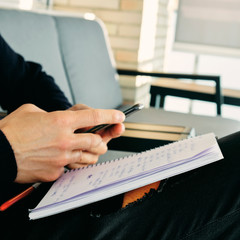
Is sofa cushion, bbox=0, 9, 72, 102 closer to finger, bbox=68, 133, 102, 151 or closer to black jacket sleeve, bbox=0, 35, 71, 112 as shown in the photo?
black jacket sleeve, bbox=0, 35, 71, 112

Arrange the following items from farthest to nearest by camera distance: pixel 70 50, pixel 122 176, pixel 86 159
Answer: pixel 70 50 → pixel 86 159 → pixel 122 176

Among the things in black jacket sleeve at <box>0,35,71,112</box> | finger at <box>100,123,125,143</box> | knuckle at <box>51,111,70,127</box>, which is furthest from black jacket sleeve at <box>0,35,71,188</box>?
knuckle at <box>51,111,70,127</box>

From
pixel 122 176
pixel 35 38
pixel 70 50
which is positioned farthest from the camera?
pixel 70 50

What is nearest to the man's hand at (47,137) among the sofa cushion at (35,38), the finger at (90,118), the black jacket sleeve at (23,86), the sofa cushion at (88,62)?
the finger at (90,118)

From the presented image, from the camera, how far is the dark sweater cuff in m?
0.50

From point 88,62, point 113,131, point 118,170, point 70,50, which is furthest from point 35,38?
point 118,170

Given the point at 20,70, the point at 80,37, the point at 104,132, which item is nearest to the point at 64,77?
the point at 80,37

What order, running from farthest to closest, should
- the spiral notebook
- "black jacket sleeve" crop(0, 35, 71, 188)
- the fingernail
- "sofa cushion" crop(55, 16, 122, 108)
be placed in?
1. "sofa cushion" crop(55, 16, 122, 108)
2. "black jacket sleeve" crop(0, 35, 71, 188)
3. the fingernail
4. the spiral notebook

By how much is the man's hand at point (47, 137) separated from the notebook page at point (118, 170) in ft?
0.12

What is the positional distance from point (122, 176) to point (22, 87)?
65 cm

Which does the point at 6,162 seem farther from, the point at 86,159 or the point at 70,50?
the point at 70,50

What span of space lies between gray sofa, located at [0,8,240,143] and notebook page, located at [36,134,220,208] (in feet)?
2.53

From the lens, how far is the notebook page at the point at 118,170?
0.47 m

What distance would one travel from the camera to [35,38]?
1.33 meters
